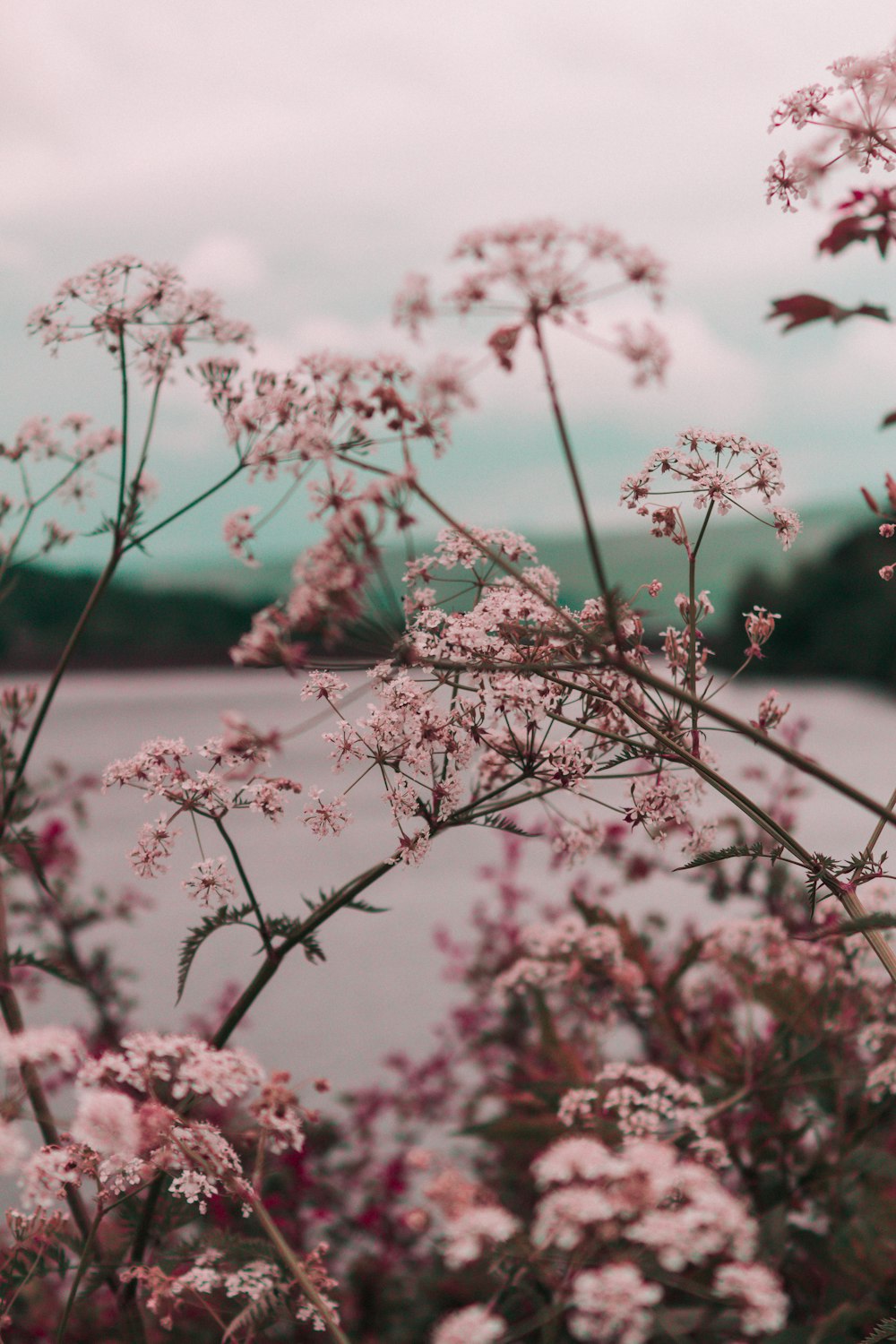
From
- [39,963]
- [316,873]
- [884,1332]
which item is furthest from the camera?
[316,873]

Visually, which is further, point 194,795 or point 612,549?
point 612,549

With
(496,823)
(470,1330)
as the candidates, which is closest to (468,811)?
(496,823)

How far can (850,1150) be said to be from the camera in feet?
3.52

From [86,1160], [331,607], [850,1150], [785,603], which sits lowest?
[850,1150]

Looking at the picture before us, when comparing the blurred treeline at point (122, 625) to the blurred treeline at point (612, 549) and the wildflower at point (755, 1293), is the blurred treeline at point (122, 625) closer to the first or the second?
the blurred treeline at point (612, 549)

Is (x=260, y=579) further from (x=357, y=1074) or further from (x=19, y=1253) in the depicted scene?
(x=19, y=1253)

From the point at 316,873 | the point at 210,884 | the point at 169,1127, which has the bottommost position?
the point at 316,873

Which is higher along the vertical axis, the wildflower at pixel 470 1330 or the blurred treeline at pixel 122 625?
the blurred treeline at pixel 122 625

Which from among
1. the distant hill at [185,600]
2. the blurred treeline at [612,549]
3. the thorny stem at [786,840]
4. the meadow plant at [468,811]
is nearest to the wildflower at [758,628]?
the meadow plant at [468,811]

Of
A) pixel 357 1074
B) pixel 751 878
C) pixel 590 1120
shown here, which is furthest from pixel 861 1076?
pixel 357 1074

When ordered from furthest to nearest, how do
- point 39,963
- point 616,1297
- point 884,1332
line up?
point 39,963, point 884,1332, point 616,1297

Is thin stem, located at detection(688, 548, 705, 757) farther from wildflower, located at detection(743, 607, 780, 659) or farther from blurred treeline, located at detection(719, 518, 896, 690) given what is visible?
blurred treeline, located at detection(719, 518, 896, 690)

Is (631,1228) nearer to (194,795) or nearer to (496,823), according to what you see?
(496,823)

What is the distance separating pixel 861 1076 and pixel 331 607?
0.91m
